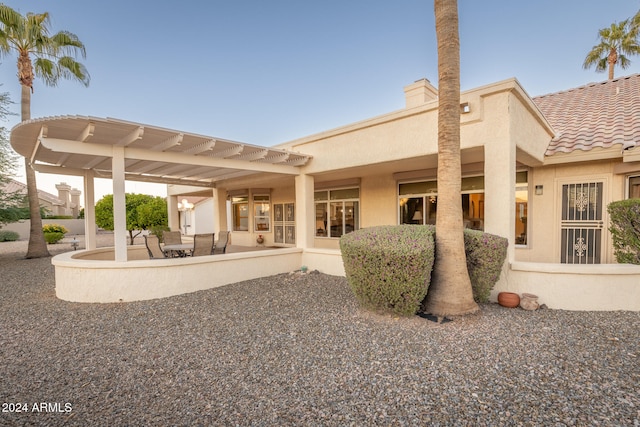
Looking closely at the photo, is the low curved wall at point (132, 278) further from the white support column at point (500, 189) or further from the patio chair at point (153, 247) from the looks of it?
the white support column at point (500, 189)

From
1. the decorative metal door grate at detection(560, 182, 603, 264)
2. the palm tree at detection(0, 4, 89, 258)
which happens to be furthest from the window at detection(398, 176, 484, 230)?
the palm tree at detection(0, 4, 89, 258)

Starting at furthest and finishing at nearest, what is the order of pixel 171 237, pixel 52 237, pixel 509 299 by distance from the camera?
1. pixel 52 237
2. pixel 171 237
3. pixel 509 299

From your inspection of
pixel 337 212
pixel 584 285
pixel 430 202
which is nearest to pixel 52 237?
pixel 337 212

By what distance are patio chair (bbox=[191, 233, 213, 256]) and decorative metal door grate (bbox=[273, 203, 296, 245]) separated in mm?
6275

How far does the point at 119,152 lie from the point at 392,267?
649cm

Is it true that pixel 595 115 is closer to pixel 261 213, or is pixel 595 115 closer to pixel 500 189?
pixel 500 189

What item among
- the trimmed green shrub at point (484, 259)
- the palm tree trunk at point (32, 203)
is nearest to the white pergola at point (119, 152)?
the trimmed green shrub at point (484, 259)

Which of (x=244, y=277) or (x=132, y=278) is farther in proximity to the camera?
(x=244, y=277)

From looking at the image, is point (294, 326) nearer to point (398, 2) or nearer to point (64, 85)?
point (398, 2)

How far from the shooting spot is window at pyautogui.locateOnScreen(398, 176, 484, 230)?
9039 millimetres

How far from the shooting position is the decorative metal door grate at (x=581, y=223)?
24.8 ft

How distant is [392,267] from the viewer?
4773 millimetres

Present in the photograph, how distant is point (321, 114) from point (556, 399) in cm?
1608

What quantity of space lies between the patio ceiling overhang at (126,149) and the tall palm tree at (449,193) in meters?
4.73
